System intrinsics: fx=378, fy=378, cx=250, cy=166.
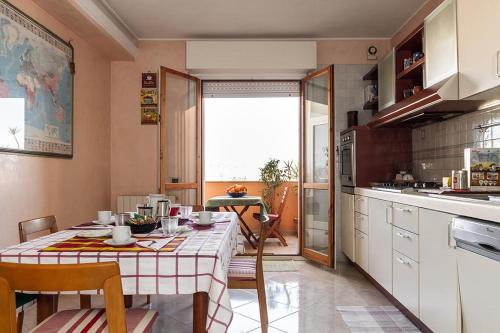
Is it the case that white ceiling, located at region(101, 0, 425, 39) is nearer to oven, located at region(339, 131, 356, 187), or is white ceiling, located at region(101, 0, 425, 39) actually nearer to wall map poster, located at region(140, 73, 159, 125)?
wall map poster, located at region(140, 73, 159, 125)

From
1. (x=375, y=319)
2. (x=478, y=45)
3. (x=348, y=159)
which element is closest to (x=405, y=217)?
(x=375, y=319)

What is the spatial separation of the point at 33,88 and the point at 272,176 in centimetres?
420

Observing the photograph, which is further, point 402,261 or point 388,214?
point 388,214

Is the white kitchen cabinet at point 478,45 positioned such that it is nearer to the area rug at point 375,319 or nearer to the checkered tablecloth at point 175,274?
the area rug at point 375,319

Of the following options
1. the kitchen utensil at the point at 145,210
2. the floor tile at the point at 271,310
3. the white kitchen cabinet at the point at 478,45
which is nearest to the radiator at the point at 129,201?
the floor tile at the point at 271,310

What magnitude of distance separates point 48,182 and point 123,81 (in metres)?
1.78

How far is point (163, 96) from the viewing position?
427 cm

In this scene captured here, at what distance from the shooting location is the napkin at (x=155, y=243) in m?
1.58

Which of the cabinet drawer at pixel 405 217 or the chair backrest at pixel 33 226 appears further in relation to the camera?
the cabinet drawer at pixel 405 217

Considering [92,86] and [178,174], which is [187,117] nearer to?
[178,174]

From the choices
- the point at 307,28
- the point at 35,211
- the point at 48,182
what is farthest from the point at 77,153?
the point at 307,28

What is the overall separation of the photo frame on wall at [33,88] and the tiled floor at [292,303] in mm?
1309

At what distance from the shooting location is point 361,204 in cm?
359

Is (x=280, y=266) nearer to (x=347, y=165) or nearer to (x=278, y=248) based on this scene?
(x=278, y=248)
